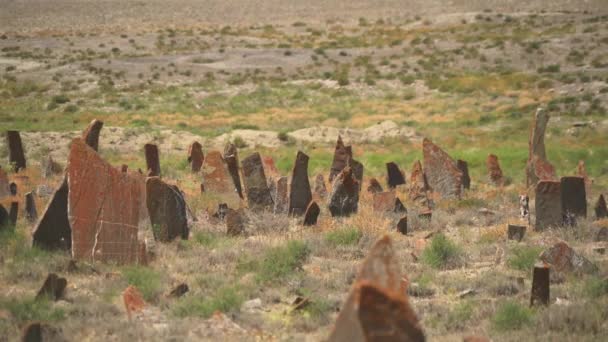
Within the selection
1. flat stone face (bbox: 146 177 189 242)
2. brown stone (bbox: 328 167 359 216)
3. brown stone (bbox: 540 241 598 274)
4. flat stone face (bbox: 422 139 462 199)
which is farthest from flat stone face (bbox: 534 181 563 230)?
flat stone face (bbox: 146 177 189 242)

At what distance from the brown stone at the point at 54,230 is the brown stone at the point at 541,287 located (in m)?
5.35

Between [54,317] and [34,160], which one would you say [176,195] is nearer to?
[54,317]

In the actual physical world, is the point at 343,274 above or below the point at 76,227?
below

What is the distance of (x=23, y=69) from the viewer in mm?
50781

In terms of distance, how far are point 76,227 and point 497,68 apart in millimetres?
39614

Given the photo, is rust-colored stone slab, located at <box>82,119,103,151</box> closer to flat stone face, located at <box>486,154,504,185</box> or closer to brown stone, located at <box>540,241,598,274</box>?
brown stone, located at <box>540,241,598,274</box>

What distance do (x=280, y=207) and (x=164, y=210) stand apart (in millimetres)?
3212

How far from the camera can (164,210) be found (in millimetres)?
11148

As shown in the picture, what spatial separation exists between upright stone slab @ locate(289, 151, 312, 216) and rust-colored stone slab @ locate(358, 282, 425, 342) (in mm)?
9376

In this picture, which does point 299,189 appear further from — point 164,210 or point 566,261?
point 566,261

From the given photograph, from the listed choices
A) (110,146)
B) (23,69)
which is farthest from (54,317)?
(23,69)

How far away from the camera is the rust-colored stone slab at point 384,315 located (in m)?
4.26

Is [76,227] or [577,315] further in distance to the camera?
[76,227]

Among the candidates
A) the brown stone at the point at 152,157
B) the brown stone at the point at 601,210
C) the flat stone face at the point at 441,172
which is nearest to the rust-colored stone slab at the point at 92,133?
the brown stone at the point at 152,157
